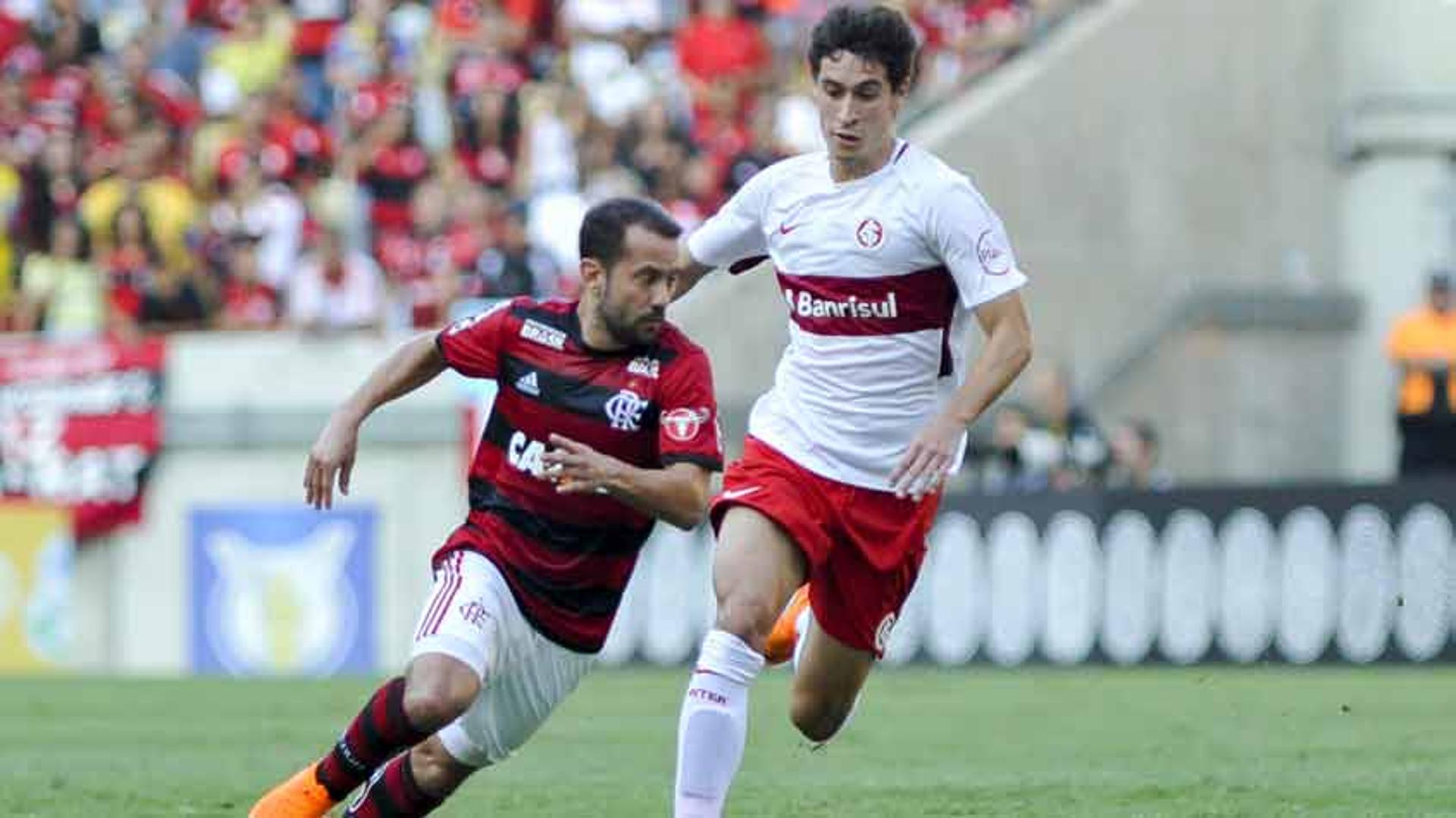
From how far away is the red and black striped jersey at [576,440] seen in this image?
926cm

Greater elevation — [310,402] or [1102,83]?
[1102,83]

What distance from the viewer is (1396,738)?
14.0 metres

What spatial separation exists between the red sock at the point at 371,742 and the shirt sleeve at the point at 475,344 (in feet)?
3.04

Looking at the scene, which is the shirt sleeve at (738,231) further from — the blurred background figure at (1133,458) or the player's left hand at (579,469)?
the blurred background figure at (1133,458)

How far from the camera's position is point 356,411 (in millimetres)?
9352

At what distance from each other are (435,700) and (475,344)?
1.12 meters

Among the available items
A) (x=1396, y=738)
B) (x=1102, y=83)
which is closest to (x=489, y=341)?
(x=1396, y=738)

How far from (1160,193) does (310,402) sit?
6818 mm

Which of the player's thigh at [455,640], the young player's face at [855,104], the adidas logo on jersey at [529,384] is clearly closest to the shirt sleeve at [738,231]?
the young player's face at [855,104]

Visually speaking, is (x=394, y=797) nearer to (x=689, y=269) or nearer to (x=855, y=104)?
(x=689, y=269)

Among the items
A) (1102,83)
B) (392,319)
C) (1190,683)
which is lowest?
(1190,683)

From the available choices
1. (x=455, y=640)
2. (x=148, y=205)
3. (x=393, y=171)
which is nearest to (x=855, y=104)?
(x=455, y=640)

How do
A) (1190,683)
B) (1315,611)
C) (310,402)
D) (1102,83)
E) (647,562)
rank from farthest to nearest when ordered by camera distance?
(1102,83) → (310,402) → (647,562) → (1315,611) → (1190,683)

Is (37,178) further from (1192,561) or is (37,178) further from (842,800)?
(842,800)
